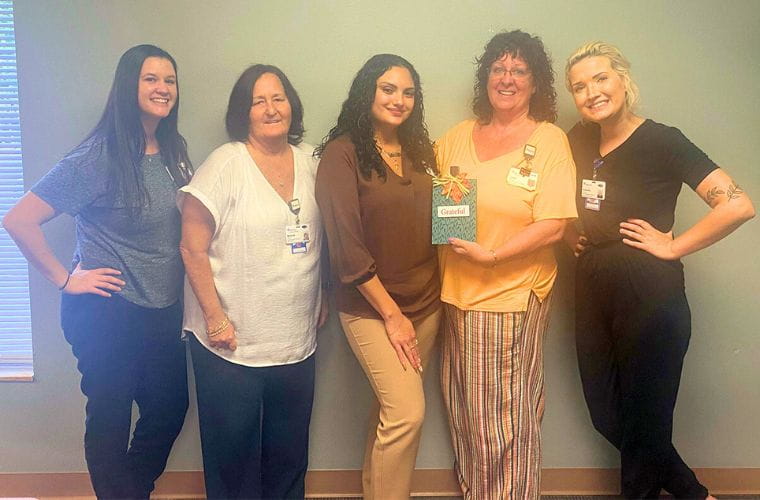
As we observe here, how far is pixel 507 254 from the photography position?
1.79 m

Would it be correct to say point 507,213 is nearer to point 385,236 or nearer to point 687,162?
point 385,236

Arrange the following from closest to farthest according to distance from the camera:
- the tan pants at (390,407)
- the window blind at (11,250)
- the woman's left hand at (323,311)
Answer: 1. the tan pants at (390,407)
2. the woman's left hand at (323,311)
3. the window blind at (11,250)

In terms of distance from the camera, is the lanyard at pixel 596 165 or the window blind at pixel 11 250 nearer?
the lanyard at pixel 596 165

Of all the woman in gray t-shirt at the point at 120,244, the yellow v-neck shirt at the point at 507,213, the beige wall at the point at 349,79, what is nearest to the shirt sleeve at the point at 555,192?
the yellow v-neck shirt at the point at 507,213

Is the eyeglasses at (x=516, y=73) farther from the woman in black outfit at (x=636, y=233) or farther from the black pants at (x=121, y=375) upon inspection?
the black pants at (x=121, y=375)

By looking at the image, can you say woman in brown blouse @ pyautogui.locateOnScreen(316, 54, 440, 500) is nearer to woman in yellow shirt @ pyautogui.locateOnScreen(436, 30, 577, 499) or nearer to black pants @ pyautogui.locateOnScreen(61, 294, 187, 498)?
woman in yellow shirt @ pyautogui.locateOnScreen(436, 30, 577, 499)

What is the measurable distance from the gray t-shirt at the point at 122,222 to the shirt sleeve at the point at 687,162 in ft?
5.57

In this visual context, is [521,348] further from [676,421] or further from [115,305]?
[115,305]

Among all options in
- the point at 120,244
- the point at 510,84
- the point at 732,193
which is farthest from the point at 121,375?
the point at 732,193

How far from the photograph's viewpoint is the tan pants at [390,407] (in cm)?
182

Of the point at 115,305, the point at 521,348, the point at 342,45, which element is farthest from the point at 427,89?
the point at 115,305

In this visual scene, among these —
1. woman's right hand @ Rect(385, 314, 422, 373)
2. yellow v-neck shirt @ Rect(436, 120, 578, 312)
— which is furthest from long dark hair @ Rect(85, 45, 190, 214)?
yellow v-neck shirt @ Rect(436, 120, 578, 312)

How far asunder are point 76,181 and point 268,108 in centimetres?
66

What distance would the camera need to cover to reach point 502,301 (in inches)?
73.1
